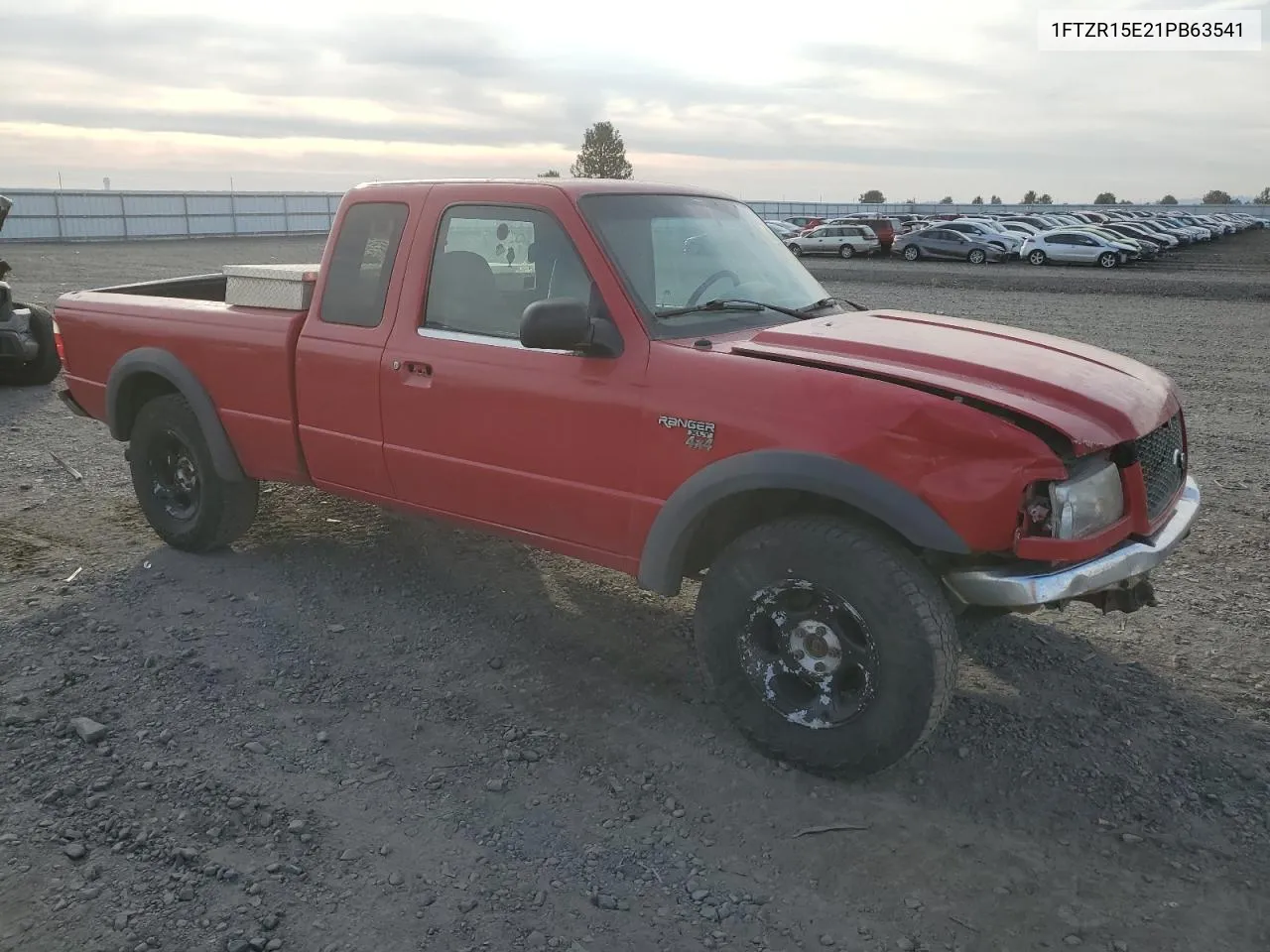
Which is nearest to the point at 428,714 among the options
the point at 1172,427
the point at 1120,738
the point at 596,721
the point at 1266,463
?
the point at 596,721

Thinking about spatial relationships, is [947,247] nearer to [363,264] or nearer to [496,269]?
[363,264]

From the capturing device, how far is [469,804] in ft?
11.9

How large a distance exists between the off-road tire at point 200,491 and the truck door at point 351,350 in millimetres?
897

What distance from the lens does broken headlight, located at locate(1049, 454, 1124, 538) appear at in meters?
3.35

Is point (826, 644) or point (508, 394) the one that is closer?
point (826, 644)

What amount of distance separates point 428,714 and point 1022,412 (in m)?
2.53

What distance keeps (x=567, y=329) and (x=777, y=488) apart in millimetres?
954

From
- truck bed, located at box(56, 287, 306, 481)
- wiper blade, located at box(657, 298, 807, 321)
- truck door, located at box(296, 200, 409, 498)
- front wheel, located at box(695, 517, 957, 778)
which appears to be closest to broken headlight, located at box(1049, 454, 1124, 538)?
front wheel, located at box(695, 517, 957, 778)

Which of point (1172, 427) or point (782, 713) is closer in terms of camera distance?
point (782, 713)

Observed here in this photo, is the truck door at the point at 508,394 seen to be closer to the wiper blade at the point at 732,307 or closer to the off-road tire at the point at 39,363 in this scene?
the wiper blade at the point at 732,307

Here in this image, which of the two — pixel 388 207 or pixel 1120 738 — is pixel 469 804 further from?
pixel 388 207

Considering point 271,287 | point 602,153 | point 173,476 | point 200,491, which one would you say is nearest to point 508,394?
point 271,287

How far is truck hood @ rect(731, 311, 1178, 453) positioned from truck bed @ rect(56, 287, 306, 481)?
248 centimetres

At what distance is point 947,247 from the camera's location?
36.4 metres
